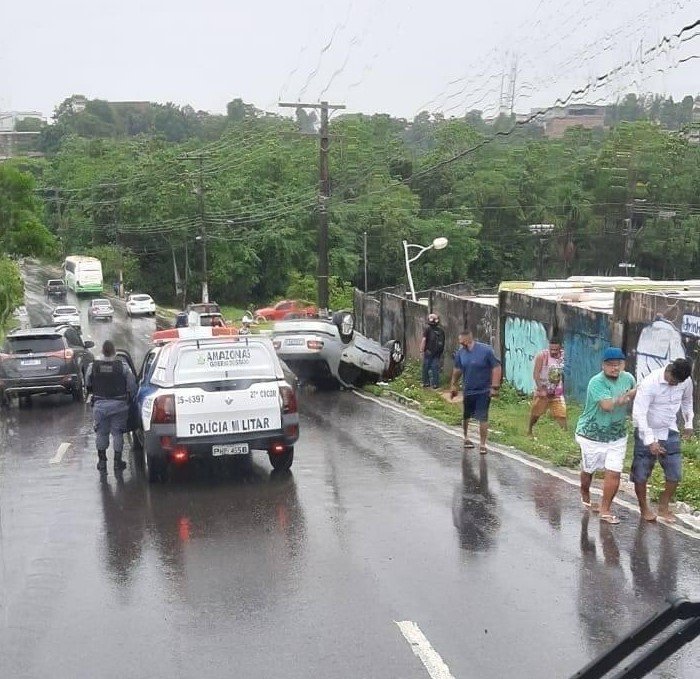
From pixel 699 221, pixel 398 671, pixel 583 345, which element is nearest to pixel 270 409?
pixel 398 671

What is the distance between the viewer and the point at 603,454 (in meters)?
10.2

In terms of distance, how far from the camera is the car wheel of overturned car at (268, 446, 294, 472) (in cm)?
1266

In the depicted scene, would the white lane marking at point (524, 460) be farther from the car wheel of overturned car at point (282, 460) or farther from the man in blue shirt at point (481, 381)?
the car wheel of overturned car at point (282, 460)

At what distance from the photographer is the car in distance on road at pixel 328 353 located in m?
23.4

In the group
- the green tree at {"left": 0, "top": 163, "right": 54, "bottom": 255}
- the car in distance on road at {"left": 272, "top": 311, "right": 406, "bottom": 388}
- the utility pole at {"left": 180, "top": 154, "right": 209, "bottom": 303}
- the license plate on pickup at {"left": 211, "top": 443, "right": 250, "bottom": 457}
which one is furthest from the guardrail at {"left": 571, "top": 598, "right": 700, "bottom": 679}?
the utility pole at {"left": 180, "top": 154, "right": 209, "bottom": 303}

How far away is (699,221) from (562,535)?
60.7 metres

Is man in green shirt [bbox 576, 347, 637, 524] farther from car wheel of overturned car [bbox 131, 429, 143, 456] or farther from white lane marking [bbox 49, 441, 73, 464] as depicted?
white lane marking [bbox 49, 441, 73, 464]

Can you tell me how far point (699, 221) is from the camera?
218 feet

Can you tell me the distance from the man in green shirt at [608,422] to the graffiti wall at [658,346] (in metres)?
6.00

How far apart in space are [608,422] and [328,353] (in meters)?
13.7

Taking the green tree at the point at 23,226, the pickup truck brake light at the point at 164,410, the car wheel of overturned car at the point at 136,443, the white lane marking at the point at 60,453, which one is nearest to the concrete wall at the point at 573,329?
the pickup truck brake light at the point at 164,410

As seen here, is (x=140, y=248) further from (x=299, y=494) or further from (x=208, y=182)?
(x=299, y=494)

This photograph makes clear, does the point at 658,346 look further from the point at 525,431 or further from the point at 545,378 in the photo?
the point at 525,431

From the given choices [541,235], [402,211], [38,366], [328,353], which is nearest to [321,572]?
[38,366]
